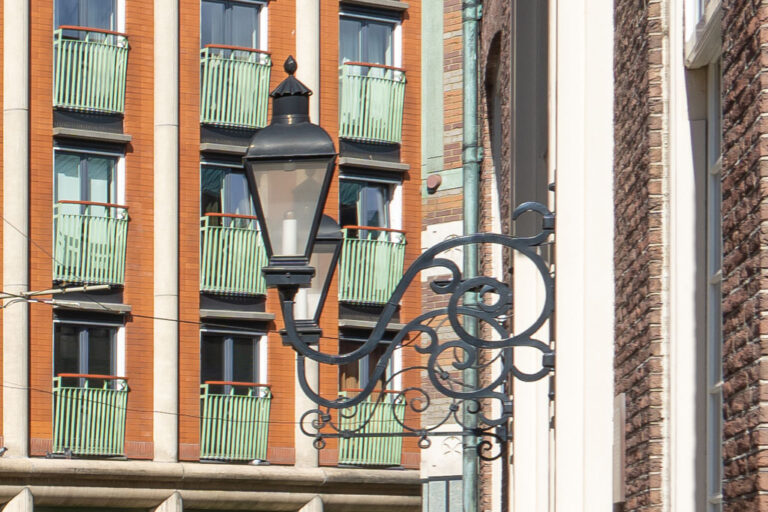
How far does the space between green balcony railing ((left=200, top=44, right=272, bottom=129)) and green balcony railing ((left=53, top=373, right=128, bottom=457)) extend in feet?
16.1

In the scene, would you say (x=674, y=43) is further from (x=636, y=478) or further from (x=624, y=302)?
(x=636, y=478)

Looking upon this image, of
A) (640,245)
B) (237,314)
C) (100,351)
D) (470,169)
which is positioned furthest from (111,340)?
(640,245)

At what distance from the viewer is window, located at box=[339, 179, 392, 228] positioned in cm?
3309

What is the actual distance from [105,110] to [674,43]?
24.5 metres

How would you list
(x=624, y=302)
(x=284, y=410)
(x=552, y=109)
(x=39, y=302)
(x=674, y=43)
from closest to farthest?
(x=552, y=109)
(x=674, y=43)
(x=624, y=302)
(x=39, y=302)
(x=284, y=410)

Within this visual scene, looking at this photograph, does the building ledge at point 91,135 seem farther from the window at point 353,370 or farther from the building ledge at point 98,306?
the window at point 353,370

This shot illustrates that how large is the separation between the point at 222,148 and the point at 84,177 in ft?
8.18

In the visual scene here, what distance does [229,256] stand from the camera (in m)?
31.6

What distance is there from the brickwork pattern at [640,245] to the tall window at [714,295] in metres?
0.29

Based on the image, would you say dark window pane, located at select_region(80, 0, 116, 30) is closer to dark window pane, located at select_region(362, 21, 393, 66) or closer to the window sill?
dark window pane, located at select_region(362, 21, 393, 66)

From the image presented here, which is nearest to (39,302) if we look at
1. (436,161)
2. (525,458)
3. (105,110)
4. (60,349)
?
(60,349)

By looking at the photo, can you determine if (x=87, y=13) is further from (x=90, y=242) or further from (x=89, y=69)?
(x=90, y=242)

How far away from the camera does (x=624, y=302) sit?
746cm

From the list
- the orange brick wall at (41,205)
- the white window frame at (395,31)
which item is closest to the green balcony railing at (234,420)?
the orange brick wall at (41,205)
